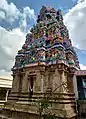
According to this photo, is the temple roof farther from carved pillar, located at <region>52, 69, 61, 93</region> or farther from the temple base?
the temple base

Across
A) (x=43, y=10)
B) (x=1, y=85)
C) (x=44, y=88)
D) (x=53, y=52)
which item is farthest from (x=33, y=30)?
(x=1, y=85)

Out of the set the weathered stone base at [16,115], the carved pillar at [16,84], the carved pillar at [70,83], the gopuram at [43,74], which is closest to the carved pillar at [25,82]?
the gopuram at [43,74]

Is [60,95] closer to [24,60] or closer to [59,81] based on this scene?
[59,81]

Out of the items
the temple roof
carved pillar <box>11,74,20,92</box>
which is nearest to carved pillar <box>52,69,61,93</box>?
the temple roof

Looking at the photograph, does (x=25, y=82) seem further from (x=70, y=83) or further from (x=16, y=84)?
(x=70, y=83)

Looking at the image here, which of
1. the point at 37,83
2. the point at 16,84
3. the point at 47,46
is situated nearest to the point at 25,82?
the point at 16,84

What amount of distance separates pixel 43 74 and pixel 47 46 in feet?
10.8

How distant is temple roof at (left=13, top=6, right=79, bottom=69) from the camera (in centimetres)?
1184

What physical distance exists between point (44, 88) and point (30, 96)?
5.43 ft

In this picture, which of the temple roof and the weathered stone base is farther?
the temple roof

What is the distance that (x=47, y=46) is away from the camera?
13.0 m

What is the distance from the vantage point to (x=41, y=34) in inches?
551

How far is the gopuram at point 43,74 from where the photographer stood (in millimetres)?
9578

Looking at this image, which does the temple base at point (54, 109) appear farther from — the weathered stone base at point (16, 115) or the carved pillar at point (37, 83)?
the carved pillar at point (37, 83)
